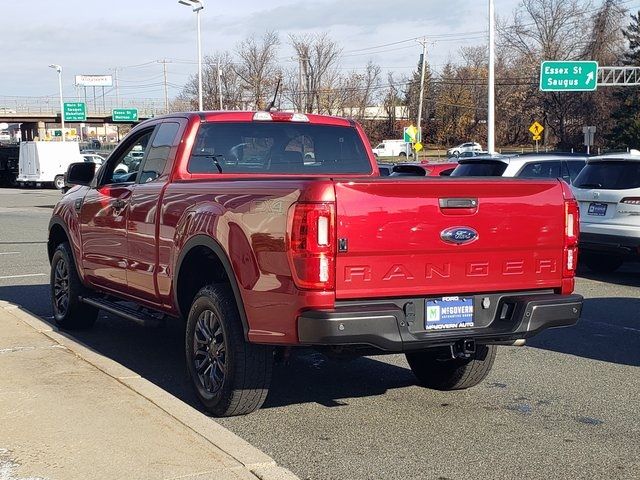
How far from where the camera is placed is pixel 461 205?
203 inches

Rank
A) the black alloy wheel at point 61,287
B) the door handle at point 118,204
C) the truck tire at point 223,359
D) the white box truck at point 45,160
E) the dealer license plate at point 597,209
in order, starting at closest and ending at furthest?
the truck tire at point 223,359 < the door handle at point 118,204 < the black alloy wheel at point 61,287 < the dealer license plate at point 597,209 < the white box truck at point 45,160

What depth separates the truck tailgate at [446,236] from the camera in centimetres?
486

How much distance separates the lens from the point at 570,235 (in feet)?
18.4

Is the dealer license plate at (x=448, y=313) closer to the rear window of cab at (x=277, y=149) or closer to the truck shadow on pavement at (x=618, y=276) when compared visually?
the rear window of cab at (x=277, y=149)

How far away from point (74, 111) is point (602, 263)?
7410cm

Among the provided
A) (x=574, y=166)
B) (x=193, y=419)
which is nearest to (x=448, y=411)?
(x=193, y=419)

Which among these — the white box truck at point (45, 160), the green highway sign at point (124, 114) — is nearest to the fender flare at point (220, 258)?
the white box truck at point (45, 160)

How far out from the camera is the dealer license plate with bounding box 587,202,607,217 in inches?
479

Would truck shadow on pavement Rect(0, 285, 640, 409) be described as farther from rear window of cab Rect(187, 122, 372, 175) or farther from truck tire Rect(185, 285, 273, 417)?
rear window of cab Rect(187, 122, 372, 175)

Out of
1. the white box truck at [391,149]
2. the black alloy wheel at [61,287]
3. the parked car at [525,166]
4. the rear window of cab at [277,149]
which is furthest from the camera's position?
the white box truck at [391,149]

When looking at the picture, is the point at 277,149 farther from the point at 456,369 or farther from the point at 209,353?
the point at 456,369

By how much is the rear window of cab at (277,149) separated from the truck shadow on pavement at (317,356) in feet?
5.11

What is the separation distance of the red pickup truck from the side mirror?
1.41 meters

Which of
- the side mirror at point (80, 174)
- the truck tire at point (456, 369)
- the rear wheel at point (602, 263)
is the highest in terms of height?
the side mirror at point (80, 174)
